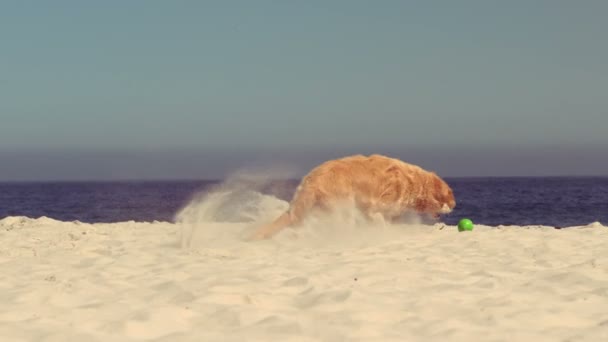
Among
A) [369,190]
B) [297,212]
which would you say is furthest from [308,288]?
[369,190]

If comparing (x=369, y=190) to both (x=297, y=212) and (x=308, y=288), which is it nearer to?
(x=297, y=212)

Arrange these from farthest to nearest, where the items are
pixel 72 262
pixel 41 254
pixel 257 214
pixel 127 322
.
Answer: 1. pixel 257 214
2. pixel 41 254
3. pixel 72 262
4. pixel 127 322

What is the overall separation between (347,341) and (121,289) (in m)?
2.52

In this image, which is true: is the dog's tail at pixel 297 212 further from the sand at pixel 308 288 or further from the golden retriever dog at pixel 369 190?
the sand at pixel 308 288

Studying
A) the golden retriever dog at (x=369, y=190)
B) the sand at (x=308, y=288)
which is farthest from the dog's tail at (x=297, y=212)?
the sand at (x=308, y=288)

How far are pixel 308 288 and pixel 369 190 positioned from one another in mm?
4357

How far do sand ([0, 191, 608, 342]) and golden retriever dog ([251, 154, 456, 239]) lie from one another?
1.47 ft

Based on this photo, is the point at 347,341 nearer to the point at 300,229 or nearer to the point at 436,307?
the point at 436,307

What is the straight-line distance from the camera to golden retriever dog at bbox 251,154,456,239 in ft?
29.9

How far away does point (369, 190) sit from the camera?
9.47 meters

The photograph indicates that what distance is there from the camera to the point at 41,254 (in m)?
7.57

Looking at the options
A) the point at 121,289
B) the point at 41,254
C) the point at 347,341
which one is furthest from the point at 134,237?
the point at 347,341

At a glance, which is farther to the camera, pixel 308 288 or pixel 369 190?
pixel 369 190

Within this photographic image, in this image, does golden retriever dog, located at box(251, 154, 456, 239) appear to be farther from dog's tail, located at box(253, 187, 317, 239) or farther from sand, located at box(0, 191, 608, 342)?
sand, located at box(0, 191, 608, 342)
